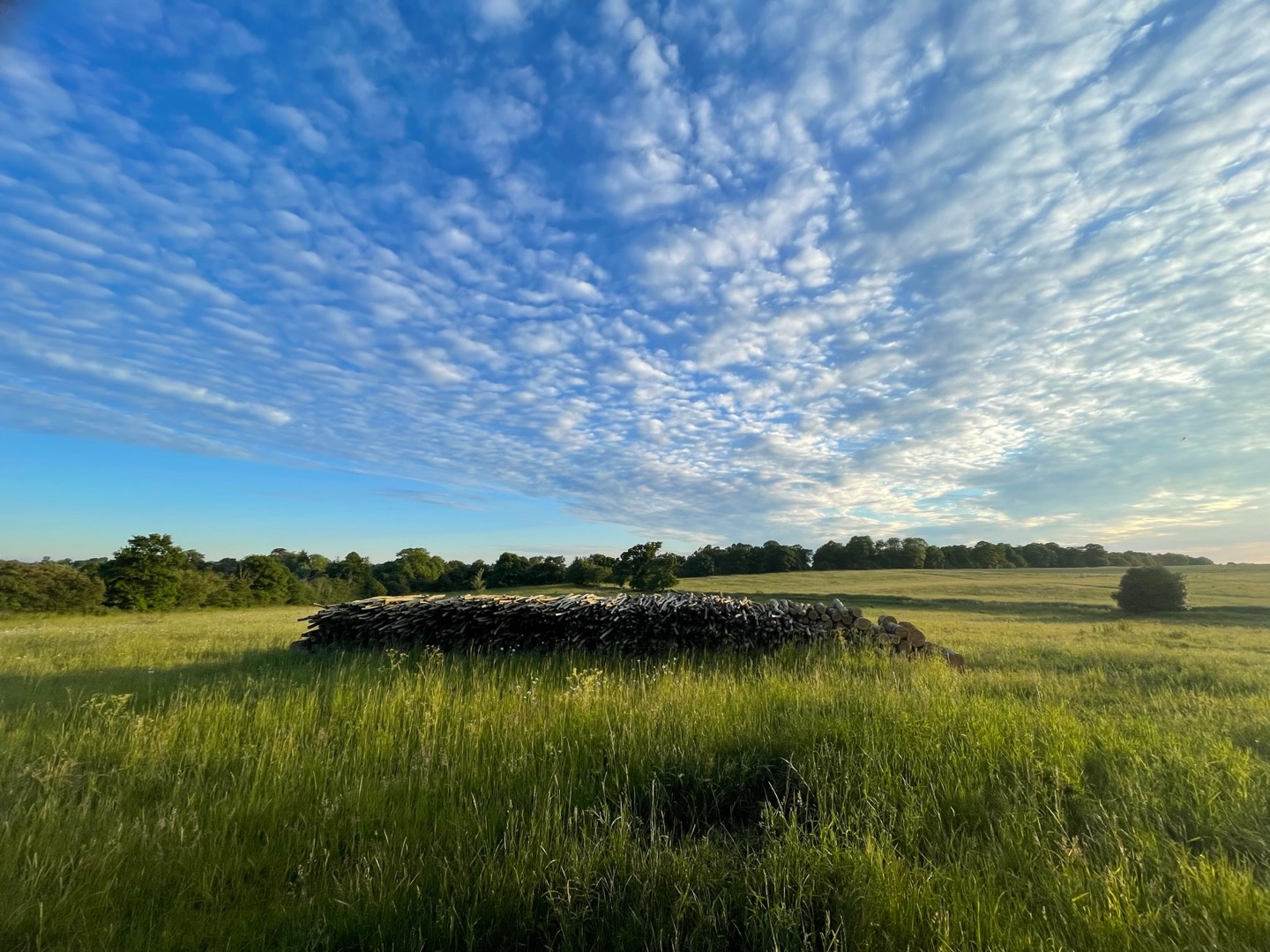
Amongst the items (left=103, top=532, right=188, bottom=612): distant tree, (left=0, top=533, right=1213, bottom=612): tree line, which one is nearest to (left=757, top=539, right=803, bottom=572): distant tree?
(left=0, top=533, right=1213, bottom=612): tree line

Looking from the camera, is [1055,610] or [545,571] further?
[545,571]

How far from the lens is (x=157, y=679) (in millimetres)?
8859

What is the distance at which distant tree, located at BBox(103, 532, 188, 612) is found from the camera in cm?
4469

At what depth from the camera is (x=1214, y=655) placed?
1220 cm

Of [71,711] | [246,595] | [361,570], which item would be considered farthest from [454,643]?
[361,570]

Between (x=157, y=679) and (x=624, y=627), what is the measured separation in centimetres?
770

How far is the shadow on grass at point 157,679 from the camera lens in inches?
285

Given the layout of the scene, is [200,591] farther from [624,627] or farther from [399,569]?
[624,627]

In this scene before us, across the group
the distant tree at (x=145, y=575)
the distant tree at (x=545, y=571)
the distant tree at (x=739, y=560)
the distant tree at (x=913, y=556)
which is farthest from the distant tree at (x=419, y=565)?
the distant tree at (x=913, y=556)

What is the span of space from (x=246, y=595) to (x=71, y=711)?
58861 mm

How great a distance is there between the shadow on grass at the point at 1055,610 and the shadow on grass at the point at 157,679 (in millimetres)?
18859

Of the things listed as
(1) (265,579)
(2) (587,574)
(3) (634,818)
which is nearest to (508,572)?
(2) (587,574)

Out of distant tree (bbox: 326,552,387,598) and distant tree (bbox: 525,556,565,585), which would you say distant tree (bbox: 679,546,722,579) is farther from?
distant tree (bbox: 326,552,387,598)

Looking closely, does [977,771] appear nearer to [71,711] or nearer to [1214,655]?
[71,711]
